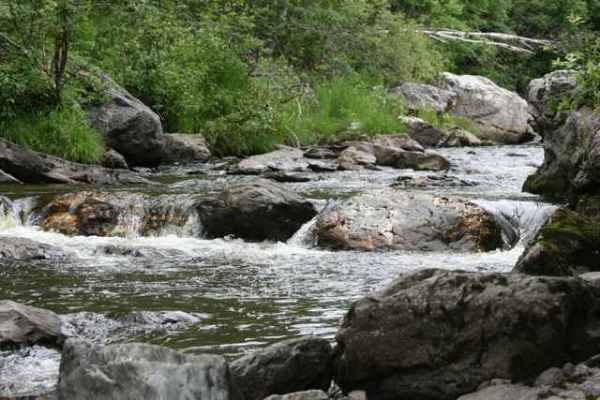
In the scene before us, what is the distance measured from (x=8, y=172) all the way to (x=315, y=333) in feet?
33.5

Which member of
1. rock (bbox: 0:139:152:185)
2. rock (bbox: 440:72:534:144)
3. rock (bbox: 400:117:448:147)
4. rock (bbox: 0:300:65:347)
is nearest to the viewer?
rock (bbox: 0:300:65:347)

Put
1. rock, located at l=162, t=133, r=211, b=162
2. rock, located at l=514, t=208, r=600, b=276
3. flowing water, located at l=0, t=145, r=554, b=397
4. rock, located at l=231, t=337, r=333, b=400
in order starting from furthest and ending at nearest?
rock, located at l=162, t=133, r=211, b=162
flowing water, located at l=0, t=145, r=554, b=397
rock, located at l=514, t=208, r=600, b=276
rock, located at l=231, t=337, r=333, b=400

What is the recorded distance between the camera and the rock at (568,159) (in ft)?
37.1

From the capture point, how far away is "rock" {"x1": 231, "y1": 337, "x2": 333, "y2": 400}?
5.82 meters

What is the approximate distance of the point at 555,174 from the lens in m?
15.1

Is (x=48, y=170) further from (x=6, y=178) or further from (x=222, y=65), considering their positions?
(x=222, y=65)

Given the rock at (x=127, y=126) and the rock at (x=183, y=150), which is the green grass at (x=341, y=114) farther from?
the rock at (x=127, y=126)

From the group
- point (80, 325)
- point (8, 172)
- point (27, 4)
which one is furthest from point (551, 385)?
point (27, 4)

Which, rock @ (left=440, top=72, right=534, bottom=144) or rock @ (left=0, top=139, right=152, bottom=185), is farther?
rock @ (left=440, top=72, right=534, bottom=144)

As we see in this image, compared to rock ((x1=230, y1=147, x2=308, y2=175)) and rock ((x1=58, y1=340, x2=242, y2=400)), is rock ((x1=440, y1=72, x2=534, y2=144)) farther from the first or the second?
rock ((x1=58, y1=340, x2=242, y2=400))

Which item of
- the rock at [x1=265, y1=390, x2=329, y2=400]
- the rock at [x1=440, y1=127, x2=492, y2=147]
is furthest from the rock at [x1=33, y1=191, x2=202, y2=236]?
the rock at [x1=440, y1=127, x2=492, y2=147]

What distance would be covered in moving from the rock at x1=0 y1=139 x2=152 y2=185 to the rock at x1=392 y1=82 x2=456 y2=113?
13.5 meters

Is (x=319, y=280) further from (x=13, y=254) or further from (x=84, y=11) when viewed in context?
(x=84, y=11)

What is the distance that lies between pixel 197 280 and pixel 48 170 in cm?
705
